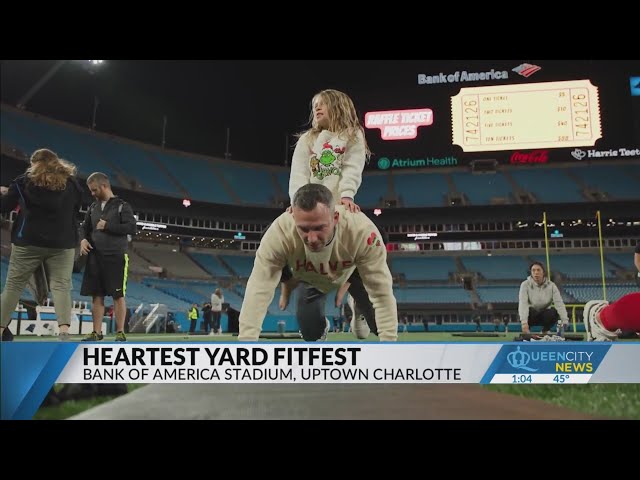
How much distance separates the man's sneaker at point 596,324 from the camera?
2.71 meters

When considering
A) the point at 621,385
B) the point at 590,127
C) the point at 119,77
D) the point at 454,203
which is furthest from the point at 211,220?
the point at 621,385

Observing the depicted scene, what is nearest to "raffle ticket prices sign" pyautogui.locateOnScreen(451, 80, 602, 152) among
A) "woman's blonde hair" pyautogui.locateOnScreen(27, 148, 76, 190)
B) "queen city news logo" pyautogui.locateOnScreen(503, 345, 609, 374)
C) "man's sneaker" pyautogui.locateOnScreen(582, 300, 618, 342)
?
"man's sneaker" pyautogui.locateOnScreen(582, 300, 618, 342)

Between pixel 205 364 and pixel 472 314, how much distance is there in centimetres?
1302

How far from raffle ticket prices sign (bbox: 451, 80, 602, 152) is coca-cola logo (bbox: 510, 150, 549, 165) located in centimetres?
111

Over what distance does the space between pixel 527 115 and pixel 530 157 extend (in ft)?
5.40

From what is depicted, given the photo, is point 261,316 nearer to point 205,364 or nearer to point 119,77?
point 205,364

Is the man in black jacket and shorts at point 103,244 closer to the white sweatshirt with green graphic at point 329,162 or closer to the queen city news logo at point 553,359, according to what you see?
the white sweatshirt with green graphic at point 329,162

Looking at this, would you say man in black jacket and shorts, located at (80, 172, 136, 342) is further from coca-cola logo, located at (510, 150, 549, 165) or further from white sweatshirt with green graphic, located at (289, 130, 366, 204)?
coca-cola logo, located at (510, 150, 549, 165)

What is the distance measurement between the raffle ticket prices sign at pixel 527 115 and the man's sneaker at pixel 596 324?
7.95 ft

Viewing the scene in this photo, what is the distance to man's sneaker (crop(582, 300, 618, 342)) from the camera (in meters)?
2.71

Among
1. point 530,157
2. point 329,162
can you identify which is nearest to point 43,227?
point 329,162

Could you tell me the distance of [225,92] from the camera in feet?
21.0

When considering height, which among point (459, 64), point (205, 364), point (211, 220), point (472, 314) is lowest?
point (472, 314)

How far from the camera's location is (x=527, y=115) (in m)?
4.79
